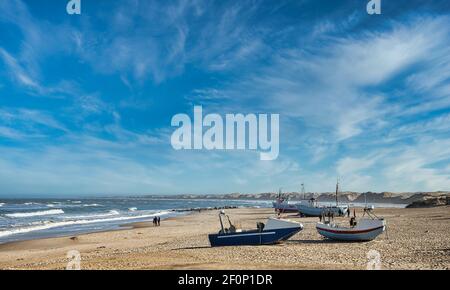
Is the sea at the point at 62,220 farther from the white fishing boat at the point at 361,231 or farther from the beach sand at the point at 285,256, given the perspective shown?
the white fishing boat at the point at 361,231

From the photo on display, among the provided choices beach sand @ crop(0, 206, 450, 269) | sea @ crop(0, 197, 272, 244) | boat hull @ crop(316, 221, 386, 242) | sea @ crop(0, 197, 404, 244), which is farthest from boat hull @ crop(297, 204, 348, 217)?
boat hull @ crop(316, 221, 386, 242)

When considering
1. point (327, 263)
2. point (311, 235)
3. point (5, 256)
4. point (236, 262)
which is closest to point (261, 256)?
point (236, 262)

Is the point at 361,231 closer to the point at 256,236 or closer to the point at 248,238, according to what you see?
the point at 256,236

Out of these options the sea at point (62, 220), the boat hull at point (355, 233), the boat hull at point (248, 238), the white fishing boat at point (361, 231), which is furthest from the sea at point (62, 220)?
the white fishing boat at point (361, 231)

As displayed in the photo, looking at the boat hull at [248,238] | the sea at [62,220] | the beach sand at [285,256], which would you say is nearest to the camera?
the beach sand at [285,256]

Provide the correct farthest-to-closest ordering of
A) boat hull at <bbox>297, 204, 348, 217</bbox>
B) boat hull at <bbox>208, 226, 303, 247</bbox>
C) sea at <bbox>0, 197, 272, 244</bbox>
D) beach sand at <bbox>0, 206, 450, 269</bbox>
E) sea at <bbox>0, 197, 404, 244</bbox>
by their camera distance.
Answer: boat hull at <bbox>297, 204, 348, 217</bbox> < sea at <bbox>0, 197, 272, 244</bbox> < sea at <bbox>0, 197, 404, 244</bbox> < boat hull at <bbox>208, 226, 303, 247</bbox> < beach sand at <bbox>0, 206, 450, 269</bbox>

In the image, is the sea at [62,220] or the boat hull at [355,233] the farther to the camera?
the sea at [62,220]

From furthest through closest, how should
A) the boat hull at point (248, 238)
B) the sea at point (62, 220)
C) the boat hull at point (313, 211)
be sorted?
the boat hull at point (313, 211), the sea at point (62, 220), the boat hull at point (248, 238)

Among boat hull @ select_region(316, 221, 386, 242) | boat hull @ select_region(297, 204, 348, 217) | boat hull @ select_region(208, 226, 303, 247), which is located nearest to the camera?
boat hull @ select_region(208, 226, 303, 247)

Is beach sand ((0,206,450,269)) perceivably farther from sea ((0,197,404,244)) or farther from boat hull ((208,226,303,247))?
sea ((0,197,404,244))

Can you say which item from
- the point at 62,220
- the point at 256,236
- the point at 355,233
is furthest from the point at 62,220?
the point at 355,233
